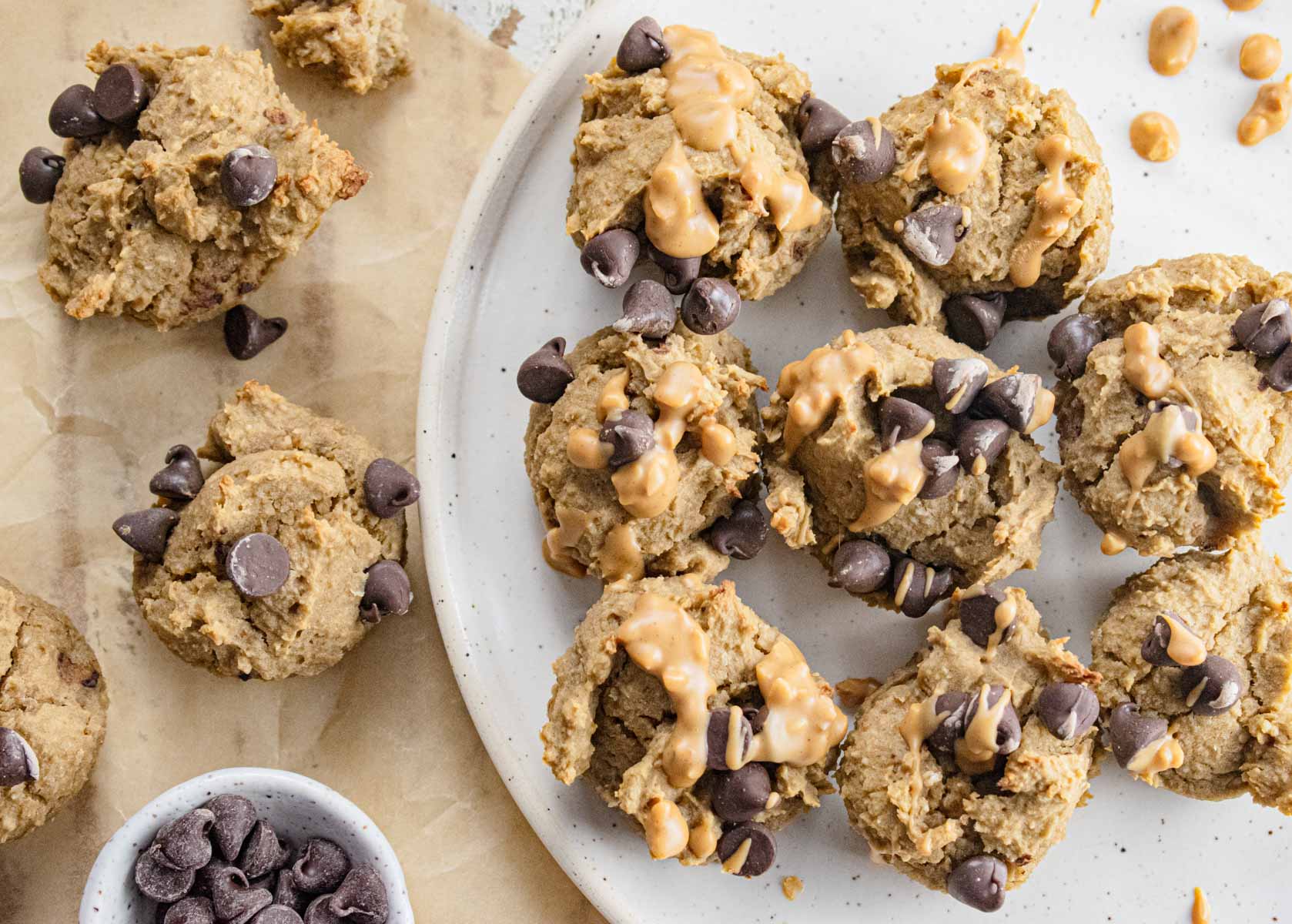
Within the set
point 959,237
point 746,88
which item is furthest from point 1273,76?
point 746,88

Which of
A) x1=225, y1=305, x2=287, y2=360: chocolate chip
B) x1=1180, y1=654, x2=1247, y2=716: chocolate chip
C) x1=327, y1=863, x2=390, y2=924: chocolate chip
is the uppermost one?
x1=1180, y1=654, x2=1247, y2=716: chocolate chip

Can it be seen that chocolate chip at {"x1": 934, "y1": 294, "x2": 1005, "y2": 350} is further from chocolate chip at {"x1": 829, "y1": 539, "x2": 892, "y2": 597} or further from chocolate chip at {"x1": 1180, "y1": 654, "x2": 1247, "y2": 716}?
chocolate chip at {"x1": 1180, "y1": 654, "x2": 1247, "y2": 716}

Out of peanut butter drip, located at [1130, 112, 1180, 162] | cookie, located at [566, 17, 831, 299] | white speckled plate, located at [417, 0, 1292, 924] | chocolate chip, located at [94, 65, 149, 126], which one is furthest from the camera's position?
peanut butter drip, located at [1130, 112, 1180, 162]

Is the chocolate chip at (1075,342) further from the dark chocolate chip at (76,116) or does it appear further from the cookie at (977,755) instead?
the dark chocolate chip at (76,116)

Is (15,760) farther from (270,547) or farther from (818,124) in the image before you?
(818,124)

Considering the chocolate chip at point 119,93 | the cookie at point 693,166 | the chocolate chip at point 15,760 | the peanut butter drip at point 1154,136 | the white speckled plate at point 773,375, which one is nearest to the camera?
the chocolate chip at point 15,760

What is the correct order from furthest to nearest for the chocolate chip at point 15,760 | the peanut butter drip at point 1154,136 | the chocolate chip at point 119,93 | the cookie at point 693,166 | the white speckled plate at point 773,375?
1. the peanut butter drip at point 1154,136
2. the white speckled plate at point 773,375
3. the chocolate chip at point 119,93
4. the cookie at point 693,166
5. the chocolate chip at point 15,760

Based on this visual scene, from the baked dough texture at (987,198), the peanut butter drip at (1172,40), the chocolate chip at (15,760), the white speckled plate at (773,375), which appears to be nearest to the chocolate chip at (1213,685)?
the white speckled plate at (773,375)

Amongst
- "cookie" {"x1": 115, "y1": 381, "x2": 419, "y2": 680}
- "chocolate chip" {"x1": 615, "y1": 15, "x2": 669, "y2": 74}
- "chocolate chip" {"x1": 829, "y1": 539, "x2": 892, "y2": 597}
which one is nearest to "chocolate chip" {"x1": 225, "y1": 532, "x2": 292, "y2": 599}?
"cookie" {"x1": 115, "y1": 381, "x2": 419, "y2": 680}
